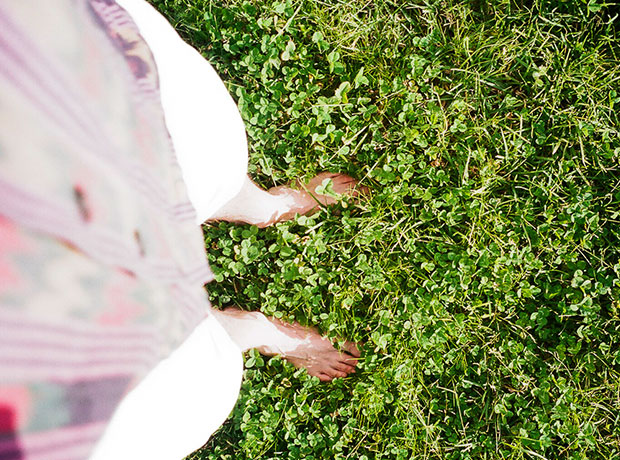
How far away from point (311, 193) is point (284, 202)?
15 centimetres

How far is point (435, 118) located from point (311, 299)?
3.77 feet

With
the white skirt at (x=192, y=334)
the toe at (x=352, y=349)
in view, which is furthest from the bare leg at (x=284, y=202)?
the white skirt at (x=192, y=334)

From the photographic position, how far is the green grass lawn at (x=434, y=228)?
8.48 ft

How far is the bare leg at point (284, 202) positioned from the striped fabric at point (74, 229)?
4.57ft

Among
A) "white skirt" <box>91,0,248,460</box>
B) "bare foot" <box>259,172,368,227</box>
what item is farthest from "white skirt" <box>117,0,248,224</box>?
"bare foot" <box>259,172,368,227</box>

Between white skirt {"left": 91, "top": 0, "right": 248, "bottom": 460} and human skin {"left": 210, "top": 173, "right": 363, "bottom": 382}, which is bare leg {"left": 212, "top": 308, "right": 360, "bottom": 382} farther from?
white skirt {"left": 91, "top": 0, "right": 248, "bottom": 460}

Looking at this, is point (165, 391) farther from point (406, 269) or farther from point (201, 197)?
point (406, 269)

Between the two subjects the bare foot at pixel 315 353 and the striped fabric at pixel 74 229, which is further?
the bare foot at pixel 315 353

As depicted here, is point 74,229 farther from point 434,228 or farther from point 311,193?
point 434,228

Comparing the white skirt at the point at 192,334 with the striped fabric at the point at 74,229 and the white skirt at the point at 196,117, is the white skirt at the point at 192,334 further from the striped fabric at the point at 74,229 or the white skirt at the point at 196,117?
the striped fabric at the point at 74,229

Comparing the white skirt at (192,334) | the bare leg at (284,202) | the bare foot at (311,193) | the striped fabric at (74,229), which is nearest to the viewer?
the striped fabric at (74,229)

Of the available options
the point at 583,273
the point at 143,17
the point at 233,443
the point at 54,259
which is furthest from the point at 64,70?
the point at 583,273

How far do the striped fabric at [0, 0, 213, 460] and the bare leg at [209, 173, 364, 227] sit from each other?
1.39 m

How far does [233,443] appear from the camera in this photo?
8.69 feet
